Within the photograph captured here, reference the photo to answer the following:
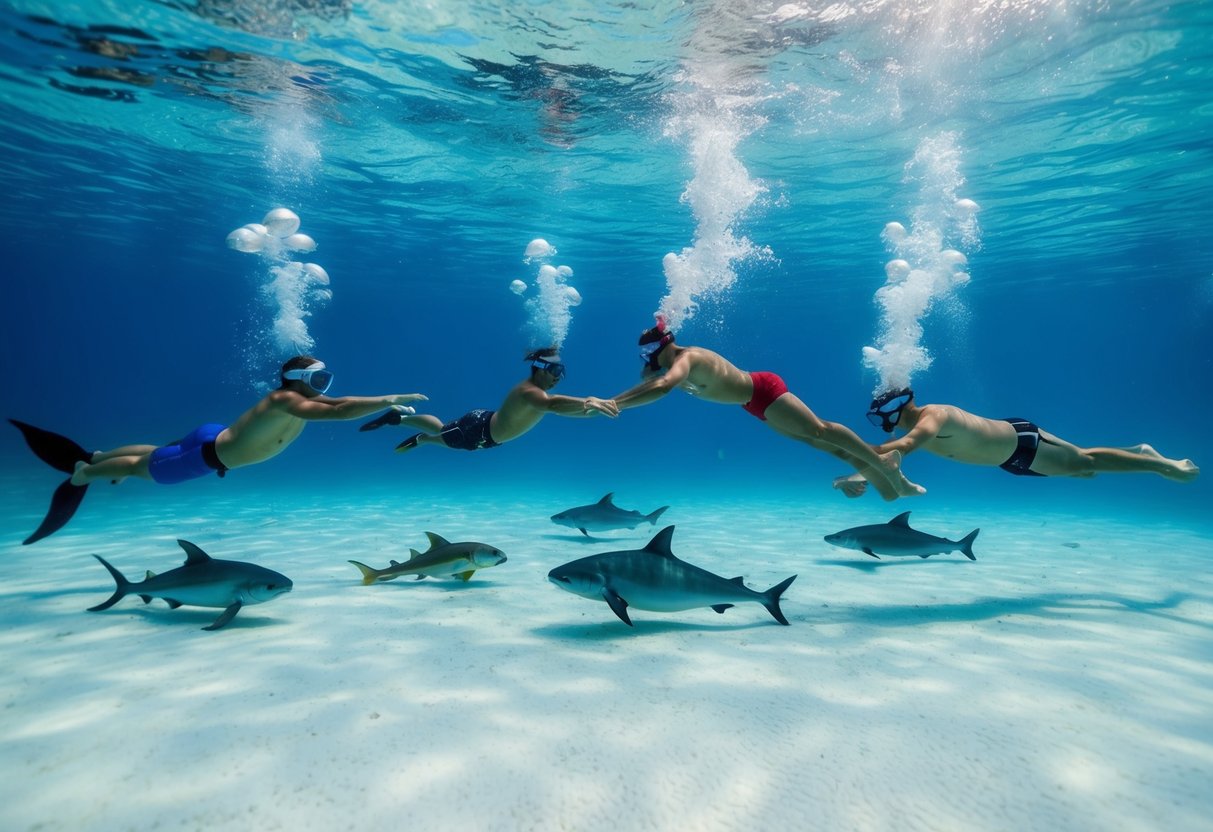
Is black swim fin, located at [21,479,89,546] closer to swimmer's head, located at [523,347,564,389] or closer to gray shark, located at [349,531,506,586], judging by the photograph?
gray shark, located at [349,531,506,586]

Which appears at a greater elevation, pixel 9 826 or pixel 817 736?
pixel 817 736

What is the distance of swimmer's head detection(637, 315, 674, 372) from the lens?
6359 mm

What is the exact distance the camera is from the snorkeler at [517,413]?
6.20 m

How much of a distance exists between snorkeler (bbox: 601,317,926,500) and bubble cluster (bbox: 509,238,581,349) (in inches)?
760

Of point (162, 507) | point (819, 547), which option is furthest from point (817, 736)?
point (162, 507)

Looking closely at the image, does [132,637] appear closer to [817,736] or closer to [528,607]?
[528,607]

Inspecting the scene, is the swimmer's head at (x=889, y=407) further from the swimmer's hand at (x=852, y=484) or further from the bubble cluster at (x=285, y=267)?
the bubble cluster at (x=285, y=267)

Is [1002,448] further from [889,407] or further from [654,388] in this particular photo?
[654,388]

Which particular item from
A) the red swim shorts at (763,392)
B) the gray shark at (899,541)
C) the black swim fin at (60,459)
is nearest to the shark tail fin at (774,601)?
the red swim shorts at (763,392)

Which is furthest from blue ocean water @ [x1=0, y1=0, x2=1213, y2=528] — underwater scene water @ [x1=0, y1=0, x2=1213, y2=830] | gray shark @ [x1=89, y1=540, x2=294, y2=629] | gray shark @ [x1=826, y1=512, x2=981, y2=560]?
gray shark @ [x1=89, y1=540, x2=294, y2=629]

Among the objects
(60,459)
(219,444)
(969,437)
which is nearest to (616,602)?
(969,437)

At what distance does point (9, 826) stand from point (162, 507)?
17566 mm

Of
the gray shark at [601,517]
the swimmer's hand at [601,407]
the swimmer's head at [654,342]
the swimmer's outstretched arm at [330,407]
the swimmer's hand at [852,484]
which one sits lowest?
the gray shark at [601,517]

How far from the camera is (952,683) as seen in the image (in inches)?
171
